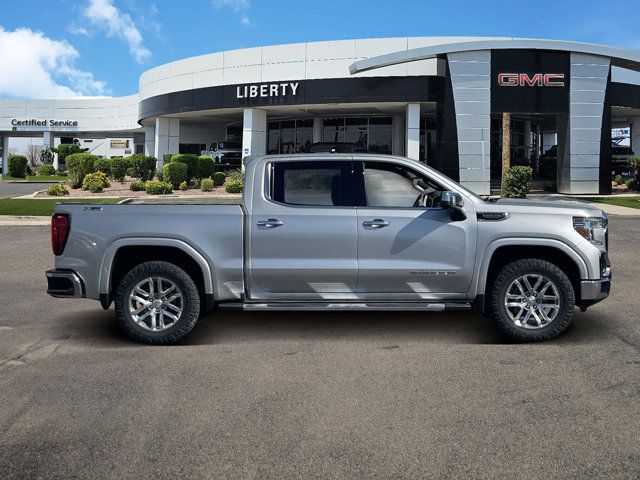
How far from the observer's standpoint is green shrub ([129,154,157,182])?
34750mm

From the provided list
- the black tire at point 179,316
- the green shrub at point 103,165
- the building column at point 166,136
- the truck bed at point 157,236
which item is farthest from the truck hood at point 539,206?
the building column at point 166,136

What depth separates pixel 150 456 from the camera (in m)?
3.52

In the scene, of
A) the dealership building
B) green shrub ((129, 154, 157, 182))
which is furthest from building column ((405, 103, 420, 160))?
green shrub ((129, 154, 157, 182))

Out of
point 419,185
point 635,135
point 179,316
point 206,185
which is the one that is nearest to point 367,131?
point 206,185

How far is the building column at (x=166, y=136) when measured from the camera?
45.8 meters

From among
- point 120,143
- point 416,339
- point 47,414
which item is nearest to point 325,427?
point 47,414

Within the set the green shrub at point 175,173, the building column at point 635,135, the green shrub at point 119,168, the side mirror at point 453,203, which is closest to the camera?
the side mirror at point 453,203

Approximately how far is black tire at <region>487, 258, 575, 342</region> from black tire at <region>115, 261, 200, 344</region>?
2932 millimetres

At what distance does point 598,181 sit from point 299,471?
30.2 metres

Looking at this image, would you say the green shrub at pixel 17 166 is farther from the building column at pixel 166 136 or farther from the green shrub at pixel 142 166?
the green shrub at pixel 142 166

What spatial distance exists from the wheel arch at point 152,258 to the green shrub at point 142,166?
97.6ft

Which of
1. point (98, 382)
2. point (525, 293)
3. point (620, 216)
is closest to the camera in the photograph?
point (98, 382)

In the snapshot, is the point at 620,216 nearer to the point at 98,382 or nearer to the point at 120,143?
the point at 98,382

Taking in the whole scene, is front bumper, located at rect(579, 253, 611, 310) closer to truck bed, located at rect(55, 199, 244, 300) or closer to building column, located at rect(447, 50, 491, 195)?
truck bed, located at rect(55, 199, 244, 300)
